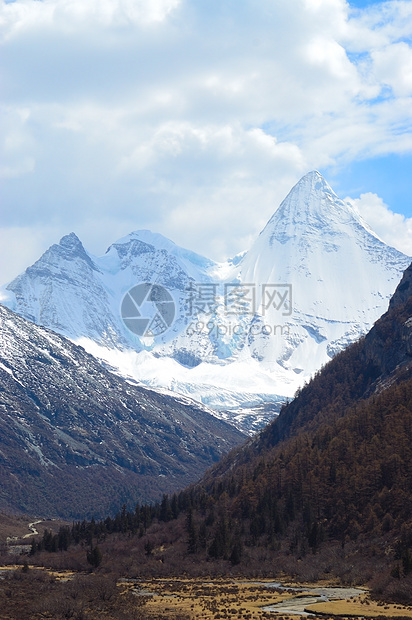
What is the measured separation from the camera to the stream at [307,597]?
253 ft

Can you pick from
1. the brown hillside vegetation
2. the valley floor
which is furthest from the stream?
the brown hillside vegetation

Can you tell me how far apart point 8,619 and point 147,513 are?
10867 centimetres

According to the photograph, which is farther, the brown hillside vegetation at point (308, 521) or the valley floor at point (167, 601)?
the brown hillside vegetation at point (308, 521)

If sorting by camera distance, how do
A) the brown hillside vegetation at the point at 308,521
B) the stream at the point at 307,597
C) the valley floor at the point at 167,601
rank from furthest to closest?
1. the brown hillside vegetation at the point at 308,521
2. the stream at the point at 307,597
3. the valley floor at the point at 167,601

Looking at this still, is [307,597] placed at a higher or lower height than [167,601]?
higher

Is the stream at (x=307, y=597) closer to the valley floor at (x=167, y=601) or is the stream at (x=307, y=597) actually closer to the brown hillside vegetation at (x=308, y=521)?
the valley floor at (x=167, y=601)

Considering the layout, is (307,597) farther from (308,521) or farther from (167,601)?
(308,521)

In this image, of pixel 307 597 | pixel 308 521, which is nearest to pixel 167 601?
pixel 307 597

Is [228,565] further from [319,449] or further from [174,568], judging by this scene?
[319,449]

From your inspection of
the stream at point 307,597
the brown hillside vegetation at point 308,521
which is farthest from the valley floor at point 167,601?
the brown hillside vegetation at point 308,521

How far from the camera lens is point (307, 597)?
282 feet

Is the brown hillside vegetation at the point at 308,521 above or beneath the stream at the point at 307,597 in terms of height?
above

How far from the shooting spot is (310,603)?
8050cm

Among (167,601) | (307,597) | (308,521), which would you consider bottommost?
(167,601)
